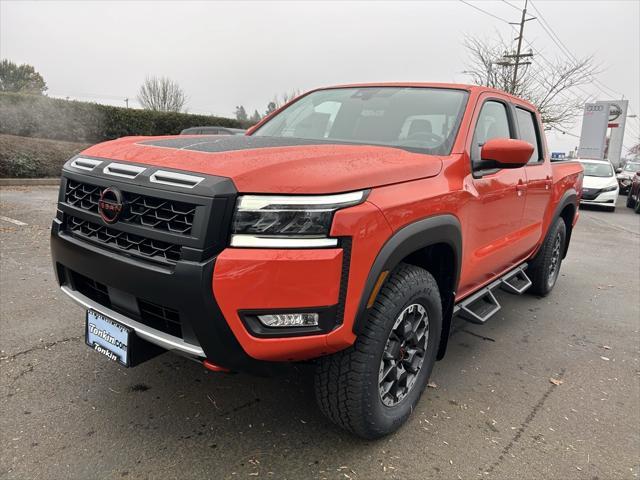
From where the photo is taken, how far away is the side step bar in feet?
10.3

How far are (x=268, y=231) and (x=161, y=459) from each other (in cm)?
122

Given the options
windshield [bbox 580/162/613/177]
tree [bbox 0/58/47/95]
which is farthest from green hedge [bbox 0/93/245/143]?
tree [bbox 0/58/47/95]

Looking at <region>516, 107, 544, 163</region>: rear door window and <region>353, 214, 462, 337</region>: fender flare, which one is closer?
<region>353, 214, 462, 337</region>: fender flare

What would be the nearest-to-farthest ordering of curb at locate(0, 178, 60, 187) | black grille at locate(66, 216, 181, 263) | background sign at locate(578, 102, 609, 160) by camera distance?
black grille at locate(66, 216, 181, 263), curb at locate(0, 178, 60, 187), background sign at locate(578, 102, 609, 160)

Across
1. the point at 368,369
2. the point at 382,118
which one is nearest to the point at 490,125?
the point at 382,118

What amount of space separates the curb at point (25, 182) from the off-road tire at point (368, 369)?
12.3 metres

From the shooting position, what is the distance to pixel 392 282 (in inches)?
87.4

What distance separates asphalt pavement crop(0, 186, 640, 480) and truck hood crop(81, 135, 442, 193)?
1303 millimetres

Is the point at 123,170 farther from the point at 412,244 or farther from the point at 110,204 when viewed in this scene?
the point at 412,244

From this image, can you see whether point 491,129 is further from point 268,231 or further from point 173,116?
point 173,116

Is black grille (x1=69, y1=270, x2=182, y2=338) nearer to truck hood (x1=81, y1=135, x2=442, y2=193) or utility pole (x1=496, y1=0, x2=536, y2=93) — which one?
truck hood (x1=81, y1=135, x2=442, y2=193)

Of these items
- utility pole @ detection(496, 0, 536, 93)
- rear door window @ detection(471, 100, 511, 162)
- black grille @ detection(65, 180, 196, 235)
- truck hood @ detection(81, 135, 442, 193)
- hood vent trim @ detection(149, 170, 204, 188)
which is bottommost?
black grille @ detection(65, 180, 196, 235)

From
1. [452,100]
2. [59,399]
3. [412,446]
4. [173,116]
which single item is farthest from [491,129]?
[173,116]

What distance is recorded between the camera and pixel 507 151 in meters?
2.71
